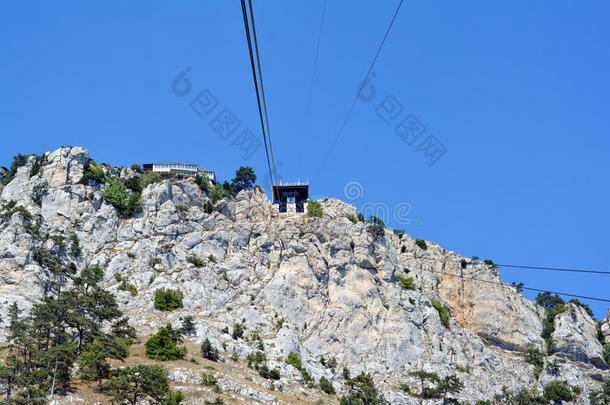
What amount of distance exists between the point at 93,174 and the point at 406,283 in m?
53.0

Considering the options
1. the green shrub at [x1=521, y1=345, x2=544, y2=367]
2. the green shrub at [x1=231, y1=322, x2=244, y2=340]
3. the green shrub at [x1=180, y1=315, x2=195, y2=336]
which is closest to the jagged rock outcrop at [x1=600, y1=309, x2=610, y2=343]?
the green shrub at [x1=521, y1=345, x2=544, y2=367]

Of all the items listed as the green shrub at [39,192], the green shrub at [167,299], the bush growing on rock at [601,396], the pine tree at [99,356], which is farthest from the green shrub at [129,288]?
the bush growing on rock at [601,396]

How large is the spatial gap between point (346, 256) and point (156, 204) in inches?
1229

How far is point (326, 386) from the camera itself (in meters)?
68.8

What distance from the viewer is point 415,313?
83.2 meters

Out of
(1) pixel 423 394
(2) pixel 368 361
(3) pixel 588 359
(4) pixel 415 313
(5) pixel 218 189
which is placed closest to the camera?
(1) pixel 423 394

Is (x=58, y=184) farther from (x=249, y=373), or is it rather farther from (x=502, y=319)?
(x=502, y=319)

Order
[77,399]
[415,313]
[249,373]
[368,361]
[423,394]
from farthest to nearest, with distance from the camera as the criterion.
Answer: [415,313] → [368,361] → [423,394] → [249,373] → [77,399]

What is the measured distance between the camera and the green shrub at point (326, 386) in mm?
68500

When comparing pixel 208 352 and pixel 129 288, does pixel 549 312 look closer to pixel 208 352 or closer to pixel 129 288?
pixel 208 352

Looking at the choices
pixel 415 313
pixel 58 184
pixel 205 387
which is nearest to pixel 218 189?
pixel 58 184

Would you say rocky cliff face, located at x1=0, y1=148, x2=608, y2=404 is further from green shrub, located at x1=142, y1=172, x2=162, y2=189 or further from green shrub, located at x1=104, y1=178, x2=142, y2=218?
green shrub, located at x1=142, y1=172, x2=162, y2=189

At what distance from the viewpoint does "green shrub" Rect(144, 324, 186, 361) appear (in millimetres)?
63062

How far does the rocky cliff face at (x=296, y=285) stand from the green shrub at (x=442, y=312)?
104 centimetres
